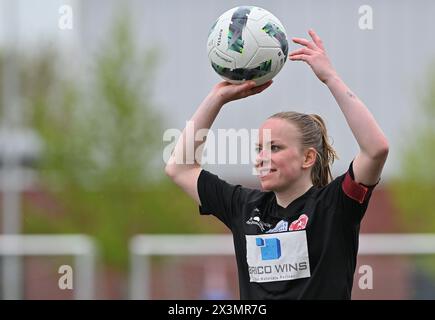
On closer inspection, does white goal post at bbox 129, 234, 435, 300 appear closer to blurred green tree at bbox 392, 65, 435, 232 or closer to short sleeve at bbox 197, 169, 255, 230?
blurred green tree at bbox 392, 65, 435, 232

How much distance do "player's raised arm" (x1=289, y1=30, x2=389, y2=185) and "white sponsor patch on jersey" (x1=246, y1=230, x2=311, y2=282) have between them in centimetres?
41

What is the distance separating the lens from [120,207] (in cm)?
1612

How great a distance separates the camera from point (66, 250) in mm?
14305

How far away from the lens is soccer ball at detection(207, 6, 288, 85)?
4.78m

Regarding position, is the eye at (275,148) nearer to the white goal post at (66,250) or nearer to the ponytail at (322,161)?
the ponytail at (322,161)

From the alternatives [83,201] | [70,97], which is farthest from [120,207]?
[70,97]

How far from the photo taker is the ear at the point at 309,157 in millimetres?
4648

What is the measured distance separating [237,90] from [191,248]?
31.6 feet

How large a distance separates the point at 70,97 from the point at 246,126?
3191 mm

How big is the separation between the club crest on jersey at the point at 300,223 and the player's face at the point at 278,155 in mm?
174

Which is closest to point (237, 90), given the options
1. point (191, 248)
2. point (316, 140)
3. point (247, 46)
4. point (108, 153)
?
point (247, 46)

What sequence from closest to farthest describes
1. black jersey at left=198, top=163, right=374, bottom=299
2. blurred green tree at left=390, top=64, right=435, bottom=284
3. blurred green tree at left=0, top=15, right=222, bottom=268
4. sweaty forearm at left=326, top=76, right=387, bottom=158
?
sweaty forearm at left=326, top=76, right=387, bottom=158
black jersey at left=198, top=163, right=374, bottom=299
blurred green tree at left=390, top=64, right=435, bottom=284
blurred green tree at left=0, top=15, right=222, bottom=268

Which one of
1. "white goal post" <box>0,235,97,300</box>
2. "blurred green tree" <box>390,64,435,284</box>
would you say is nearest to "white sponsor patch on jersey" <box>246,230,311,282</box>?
"white goal post" <box>0,235,97,300</box>

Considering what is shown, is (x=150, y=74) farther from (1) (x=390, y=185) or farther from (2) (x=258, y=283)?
(2) (x=258, y=283)
